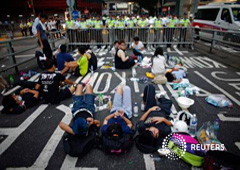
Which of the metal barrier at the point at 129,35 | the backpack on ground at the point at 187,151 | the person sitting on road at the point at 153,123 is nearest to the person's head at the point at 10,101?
the person sitting on road at the point at 153,123

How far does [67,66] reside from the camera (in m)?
7.23

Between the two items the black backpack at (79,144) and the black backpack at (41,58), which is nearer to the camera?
the black backpack at (79,144)

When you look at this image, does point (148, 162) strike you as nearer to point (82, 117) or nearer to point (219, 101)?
point (82, 117)

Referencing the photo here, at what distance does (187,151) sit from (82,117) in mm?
2206

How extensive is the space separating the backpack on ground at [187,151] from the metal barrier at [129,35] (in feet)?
31.8

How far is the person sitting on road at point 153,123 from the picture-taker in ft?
10.3

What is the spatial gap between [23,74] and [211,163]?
7.53 metres

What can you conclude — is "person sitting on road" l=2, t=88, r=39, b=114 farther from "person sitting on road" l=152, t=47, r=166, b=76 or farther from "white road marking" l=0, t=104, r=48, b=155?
"person sitting on road" l=152, t=47, r=166, b=76

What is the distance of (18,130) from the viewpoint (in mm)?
3938

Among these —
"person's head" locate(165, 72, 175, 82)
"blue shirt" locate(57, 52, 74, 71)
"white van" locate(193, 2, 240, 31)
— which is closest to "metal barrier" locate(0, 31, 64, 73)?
"blue shirt" locate(57, 52, 74, 71)

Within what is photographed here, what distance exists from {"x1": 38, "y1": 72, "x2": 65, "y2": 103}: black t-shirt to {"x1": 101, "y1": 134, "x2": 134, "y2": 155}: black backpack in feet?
8.24

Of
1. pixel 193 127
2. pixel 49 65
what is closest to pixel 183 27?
pixel 193 127

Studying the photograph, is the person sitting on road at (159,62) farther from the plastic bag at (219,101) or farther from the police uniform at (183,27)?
the police uniform at (183,27)

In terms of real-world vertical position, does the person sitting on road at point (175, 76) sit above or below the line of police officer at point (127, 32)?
below
